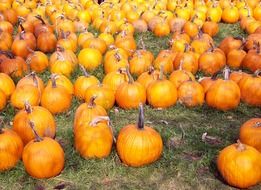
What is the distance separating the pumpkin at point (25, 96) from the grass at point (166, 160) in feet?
0.54

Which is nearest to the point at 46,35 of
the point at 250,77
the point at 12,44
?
the point at 12,44

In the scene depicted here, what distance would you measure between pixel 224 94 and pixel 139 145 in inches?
62.8

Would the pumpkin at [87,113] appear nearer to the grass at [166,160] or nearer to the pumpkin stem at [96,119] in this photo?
the pumpkin stem at [96,119]

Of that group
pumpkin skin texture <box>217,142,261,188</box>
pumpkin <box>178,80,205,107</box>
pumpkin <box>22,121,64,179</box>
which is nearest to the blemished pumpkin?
pumpkin <box>22,121,64,179</box>

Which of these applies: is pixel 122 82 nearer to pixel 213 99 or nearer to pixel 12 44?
pixel 213 99

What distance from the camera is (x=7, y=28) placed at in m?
8.67

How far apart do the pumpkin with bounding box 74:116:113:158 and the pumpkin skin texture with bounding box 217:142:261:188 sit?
1.17m

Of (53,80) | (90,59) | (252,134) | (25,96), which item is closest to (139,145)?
(252,134)

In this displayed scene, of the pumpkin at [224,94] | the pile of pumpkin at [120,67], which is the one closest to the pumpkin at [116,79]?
the pile of pumpkin at [120,67]

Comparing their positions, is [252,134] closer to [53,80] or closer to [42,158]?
[42,158]

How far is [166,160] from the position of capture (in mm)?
4430

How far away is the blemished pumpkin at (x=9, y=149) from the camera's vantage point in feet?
14.0

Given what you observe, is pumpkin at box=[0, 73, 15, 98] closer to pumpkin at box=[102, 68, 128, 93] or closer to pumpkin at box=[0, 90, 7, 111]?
pumpkin at box=[0, 90, 7, 111]

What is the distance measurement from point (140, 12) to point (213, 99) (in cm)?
450
